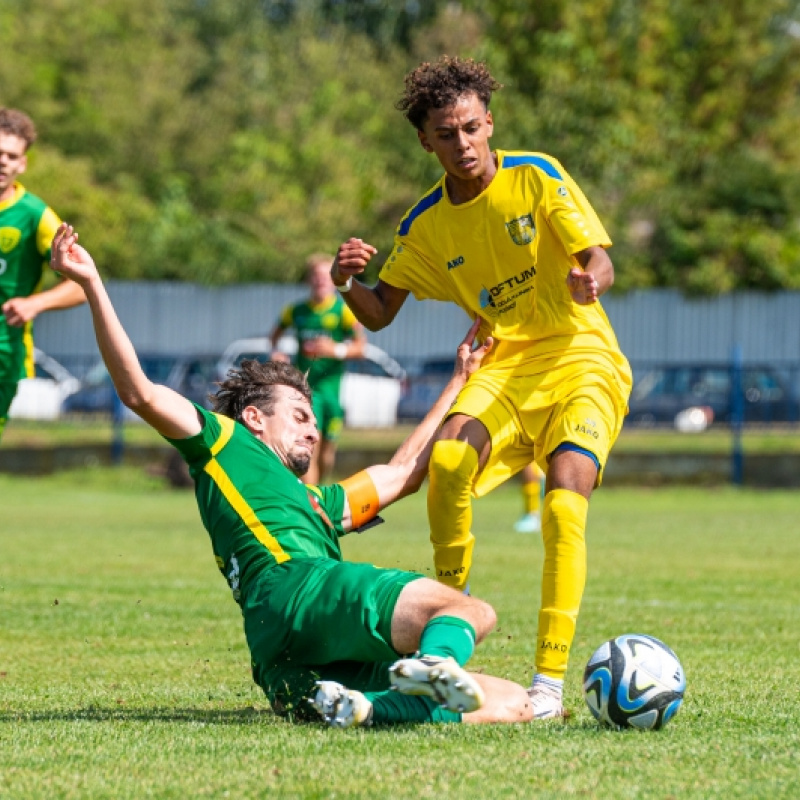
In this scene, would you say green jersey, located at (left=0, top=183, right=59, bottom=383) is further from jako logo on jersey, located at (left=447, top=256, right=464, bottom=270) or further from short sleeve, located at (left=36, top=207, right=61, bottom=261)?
jako logo on jersey, located at (left=447, top=256, right=464, bottom=270)

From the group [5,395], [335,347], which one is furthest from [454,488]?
[335,347]

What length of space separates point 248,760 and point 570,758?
3.04 feet

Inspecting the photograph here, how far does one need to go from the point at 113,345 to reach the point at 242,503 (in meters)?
0.70

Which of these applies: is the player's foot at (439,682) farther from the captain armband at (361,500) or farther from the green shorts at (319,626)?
the captain armband at (361,500)

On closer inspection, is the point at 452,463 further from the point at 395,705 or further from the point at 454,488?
the point at 395,705

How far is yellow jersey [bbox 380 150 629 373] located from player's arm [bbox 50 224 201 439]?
1852mm

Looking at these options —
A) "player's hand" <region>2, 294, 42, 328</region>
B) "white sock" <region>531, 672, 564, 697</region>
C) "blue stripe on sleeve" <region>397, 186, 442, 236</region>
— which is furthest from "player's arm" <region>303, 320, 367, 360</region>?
"white sock" <region>531, 672, 564, 697</region>

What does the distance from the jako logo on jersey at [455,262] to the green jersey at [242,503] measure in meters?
1.60

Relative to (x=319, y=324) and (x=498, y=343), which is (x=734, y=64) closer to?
(x=319, y=324)

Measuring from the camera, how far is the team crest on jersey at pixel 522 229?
6.17m

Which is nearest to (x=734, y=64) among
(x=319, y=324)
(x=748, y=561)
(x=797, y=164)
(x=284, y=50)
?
(x=797, y=164)

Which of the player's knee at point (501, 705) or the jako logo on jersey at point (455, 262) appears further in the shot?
the jako logo on jersey at point (455, 262)

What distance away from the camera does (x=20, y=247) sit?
8.20 m

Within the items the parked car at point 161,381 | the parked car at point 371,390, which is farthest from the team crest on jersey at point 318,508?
the parked car at point 161,381
